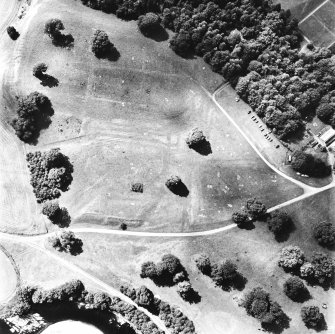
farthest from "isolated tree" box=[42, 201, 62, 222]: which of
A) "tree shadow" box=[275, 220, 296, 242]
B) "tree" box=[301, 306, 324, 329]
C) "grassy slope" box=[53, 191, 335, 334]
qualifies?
"tree" box=[301, 306, 324, 329]

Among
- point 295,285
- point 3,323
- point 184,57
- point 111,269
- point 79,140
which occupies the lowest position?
point 3,323

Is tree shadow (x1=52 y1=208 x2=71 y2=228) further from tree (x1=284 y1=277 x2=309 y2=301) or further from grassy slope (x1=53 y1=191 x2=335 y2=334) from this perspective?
tree (x1=284 y1=277 x2=309 y2=301)

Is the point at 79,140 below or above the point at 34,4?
below

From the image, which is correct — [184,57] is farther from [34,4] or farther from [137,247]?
[137,247]

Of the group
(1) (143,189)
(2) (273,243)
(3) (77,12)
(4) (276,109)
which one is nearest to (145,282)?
(1) (143,189)

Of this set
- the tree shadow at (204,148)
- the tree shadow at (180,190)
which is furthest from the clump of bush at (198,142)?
the tree shadow at (180,190)

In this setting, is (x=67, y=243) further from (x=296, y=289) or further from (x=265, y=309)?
(x=296, y=289)

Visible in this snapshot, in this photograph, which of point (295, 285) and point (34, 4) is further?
point (34, 4)
